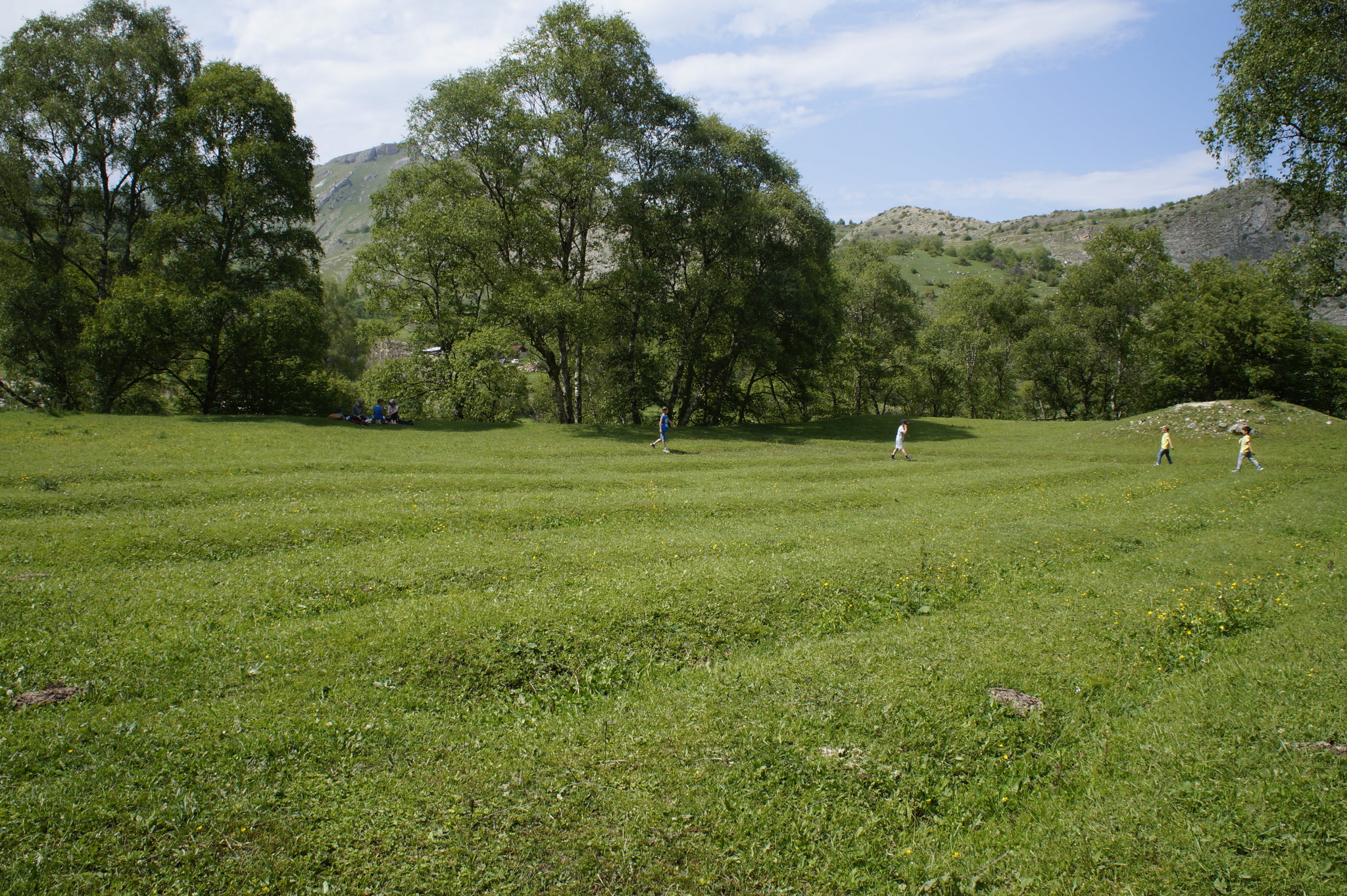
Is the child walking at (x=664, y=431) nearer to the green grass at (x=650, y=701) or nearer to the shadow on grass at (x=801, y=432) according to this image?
the shadow on grass at (x=801, y=432)

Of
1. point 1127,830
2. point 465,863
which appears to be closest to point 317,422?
point 465,863

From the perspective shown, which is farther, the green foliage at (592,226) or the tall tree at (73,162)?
the green foliage at (592,226)

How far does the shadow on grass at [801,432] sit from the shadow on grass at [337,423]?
6665mm

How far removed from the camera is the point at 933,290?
194m

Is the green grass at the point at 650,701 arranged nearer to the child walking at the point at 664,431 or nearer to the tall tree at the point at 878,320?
the child walking at the point at 664,431

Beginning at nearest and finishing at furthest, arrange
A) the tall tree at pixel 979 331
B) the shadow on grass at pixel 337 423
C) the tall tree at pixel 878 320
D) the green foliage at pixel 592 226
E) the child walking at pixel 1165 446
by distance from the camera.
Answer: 1. the child walking at pixel 1165 446
2. the shadow on grass at pixel 337 423
3. the green foliage at pixel 592 226
4. the tall tree at pixel 878 320
5. the tall tree at pixel 979 331

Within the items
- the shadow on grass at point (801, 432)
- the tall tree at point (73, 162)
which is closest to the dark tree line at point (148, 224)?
the tall tree at point (73, 162)

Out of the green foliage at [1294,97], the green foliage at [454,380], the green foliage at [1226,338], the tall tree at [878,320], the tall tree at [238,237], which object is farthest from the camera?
the tall tree at [878,320]

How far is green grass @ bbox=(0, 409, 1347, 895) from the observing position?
7062 mm

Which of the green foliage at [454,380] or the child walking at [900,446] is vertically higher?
the green foliage at [454,380]

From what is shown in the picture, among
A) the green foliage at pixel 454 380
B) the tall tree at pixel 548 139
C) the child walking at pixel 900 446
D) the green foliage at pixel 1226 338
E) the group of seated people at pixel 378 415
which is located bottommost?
the child walking at pixel 900 446

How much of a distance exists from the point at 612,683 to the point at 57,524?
15.4m

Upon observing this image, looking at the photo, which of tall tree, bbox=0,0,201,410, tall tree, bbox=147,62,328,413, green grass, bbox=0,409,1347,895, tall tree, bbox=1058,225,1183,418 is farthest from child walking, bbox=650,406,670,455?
tall tree, bbox=1058,225,1183,418

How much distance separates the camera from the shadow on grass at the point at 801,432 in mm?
45688
